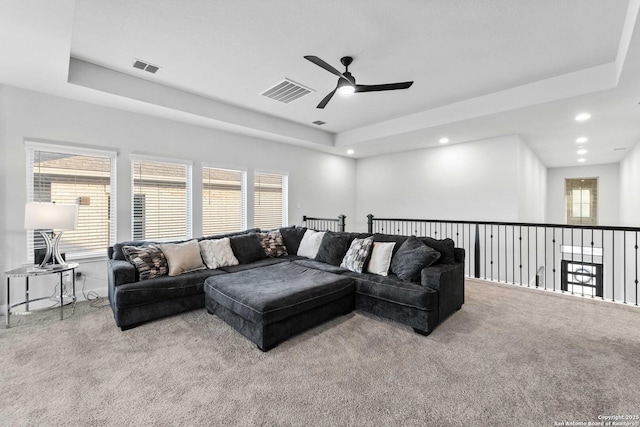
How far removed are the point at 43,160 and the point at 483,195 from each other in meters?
7.17

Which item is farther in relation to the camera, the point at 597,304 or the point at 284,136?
the point at 284,136

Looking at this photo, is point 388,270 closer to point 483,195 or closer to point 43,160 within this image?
point 483,195

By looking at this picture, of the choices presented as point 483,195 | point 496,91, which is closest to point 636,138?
point 483,195

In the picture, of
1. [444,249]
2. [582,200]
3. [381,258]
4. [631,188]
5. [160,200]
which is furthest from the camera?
[582,200]

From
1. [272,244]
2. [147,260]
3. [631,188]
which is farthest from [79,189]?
[631,188]

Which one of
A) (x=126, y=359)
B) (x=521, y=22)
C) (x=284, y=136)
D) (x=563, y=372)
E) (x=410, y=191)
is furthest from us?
(x=410, y=191)

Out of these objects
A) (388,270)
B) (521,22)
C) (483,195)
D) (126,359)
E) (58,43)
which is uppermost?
(521,22)

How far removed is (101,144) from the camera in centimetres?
392

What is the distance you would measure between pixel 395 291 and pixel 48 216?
3.78 m

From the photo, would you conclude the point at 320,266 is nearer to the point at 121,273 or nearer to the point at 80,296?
the point at 121,273

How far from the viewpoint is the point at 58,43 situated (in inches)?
98.1

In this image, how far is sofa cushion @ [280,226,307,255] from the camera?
487 cm

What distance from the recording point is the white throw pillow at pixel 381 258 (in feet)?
11.2

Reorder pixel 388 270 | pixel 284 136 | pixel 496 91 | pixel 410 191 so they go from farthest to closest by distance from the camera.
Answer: pixel 410 191
pixel 284 136
pixel 496 91
pixel 388 270
